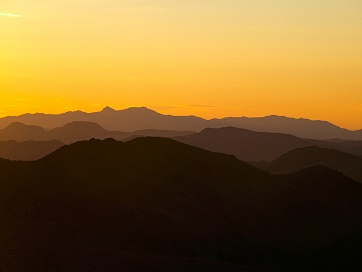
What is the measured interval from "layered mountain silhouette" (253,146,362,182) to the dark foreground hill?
40.6 m

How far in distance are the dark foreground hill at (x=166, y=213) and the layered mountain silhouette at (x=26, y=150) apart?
87271mm

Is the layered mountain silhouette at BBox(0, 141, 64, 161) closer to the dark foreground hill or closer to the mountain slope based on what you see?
the mountain slope

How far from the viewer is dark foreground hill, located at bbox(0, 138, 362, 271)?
3344cm

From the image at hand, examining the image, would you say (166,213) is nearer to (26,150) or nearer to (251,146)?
(26,150)

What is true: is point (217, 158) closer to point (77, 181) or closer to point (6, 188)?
point (77, 181)

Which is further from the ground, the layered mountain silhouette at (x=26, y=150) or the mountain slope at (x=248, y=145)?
the mountain slope at (x=248, y=145)

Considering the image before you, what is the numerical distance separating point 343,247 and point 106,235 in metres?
19.9

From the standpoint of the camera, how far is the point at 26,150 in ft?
512

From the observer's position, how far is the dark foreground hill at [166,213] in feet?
110

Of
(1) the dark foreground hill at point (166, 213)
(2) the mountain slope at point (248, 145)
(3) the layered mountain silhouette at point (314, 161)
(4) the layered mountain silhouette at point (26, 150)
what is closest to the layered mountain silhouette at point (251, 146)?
(2) the mountain slope at point (248, 145)

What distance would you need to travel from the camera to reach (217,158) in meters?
66.5

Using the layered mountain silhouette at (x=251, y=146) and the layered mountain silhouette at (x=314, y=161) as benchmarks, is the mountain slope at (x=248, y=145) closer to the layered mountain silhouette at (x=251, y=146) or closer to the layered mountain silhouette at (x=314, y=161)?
the layered mountain silhouette at (x=251, y=146)

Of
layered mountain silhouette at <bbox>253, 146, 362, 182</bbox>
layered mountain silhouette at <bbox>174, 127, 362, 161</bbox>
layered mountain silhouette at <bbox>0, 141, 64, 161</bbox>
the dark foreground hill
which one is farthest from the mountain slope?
the dark foreground hill

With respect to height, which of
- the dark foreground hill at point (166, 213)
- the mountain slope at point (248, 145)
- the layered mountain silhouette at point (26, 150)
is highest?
the mountain slope at point (248, 145)
